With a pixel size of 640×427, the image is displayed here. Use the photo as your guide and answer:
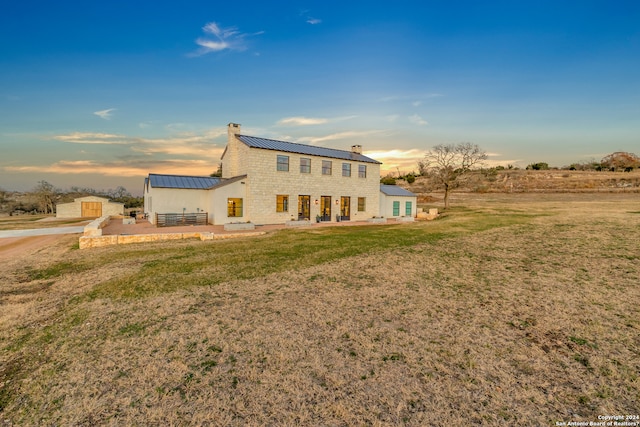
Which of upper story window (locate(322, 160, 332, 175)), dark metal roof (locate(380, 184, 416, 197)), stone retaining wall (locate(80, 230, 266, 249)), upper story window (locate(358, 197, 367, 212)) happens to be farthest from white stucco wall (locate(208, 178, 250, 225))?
dark metal roof (locate(380, 184, 416, 197))

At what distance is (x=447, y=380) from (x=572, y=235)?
1345 cm

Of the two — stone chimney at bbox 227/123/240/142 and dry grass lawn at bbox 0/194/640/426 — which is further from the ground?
stone chimney at bbox 227/123/240/142

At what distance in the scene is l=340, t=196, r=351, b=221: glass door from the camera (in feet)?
87.6

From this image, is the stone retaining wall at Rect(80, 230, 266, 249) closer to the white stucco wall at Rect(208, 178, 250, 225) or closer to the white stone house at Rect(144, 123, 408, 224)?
the white stucco wall at Rect(208, 178, 250, 225)

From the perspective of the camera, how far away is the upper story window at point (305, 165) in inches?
949

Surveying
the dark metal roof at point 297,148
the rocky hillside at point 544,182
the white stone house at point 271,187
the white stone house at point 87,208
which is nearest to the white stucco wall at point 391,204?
the white stone house at point 271,187

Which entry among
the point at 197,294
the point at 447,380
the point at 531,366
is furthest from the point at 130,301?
the point at 531,366

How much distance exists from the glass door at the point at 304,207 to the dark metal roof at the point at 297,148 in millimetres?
3920

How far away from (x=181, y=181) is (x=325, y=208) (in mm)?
12455

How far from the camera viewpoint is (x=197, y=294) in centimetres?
696

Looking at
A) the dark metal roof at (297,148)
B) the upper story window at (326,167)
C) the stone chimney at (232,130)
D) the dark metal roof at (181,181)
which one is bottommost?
the dark metal roof at (181,181)

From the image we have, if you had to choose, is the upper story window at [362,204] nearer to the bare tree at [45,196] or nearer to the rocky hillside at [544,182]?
the rocky hillside at [544,182]

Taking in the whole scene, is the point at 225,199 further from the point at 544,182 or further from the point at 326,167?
the point at 544,182

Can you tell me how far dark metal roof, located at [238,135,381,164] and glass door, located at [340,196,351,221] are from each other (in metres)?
3.88
